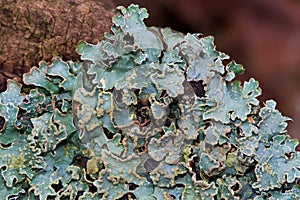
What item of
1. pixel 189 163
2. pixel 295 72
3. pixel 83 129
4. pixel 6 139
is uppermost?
pixel 295 72

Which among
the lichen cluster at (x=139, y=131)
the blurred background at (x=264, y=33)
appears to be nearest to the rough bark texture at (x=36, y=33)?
the lichen cluster at (x=139, y=131)

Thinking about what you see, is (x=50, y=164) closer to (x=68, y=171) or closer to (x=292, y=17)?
(x=68, y=171)

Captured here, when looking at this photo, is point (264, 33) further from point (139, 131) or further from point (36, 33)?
point (36, 33)

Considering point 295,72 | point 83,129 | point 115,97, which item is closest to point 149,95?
point 115,97

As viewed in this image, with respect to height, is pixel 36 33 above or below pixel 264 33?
below

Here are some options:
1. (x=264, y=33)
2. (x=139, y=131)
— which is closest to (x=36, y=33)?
(x=139, y=131)

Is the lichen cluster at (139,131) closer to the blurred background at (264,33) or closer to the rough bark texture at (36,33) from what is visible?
the rough bark texture at (36,33)
